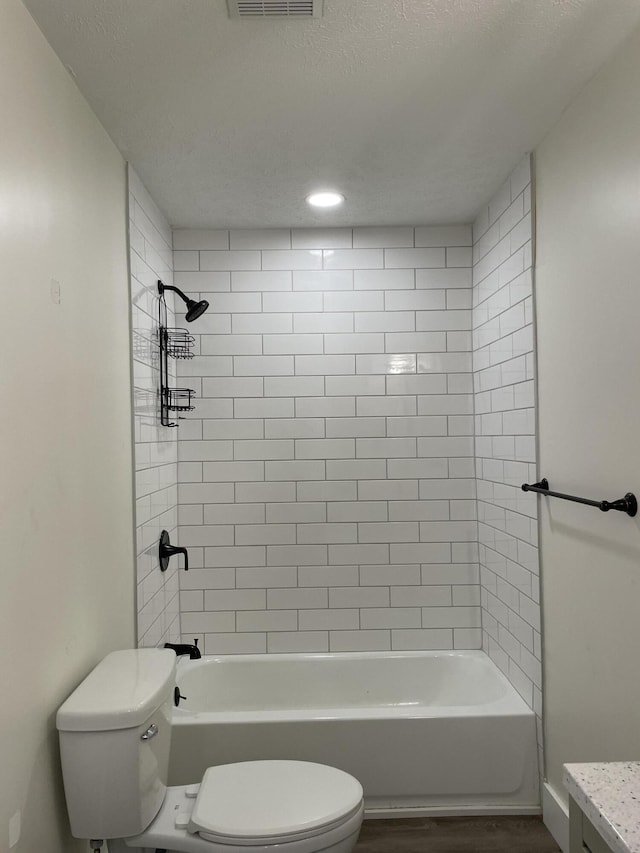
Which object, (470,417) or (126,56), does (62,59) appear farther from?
(470,417)

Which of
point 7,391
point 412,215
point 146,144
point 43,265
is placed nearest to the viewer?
point 7,391

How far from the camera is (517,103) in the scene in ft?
7.12

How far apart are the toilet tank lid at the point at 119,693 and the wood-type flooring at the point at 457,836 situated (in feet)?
3.81

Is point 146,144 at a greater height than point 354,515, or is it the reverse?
point 146,144

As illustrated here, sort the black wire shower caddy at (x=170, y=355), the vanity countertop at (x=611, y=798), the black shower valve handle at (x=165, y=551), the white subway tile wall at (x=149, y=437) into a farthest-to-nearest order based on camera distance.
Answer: the black wire shower caddy at (x=170, y=355) < the black shower valve handle at (x=165, y=551) < the white subway tile wall at (x=149, y=437) < the vanity countertop at (x=611, y=798)

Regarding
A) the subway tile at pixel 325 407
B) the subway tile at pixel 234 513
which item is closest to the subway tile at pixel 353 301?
the subway tile at pixel 325 407

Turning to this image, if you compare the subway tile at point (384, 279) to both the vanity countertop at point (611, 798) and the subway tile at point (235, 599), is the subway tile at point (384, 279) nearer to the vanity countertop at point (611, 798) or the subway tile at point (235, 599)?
the subway tile at point (235, 599)

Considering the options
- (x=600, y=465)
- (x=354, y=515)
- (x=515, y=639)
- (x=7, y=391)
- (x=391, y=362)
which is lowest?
(x=515, y=639)

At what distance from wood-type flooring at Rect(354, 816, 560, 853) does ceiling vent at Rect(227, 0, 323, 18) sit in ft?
9.16

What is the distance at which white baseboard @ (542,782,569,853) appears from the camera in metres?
2.36

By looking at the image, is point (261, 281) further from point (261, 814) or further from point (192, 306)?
point (261, 814)

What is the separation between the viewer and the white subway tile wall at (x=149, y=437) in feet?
8.57

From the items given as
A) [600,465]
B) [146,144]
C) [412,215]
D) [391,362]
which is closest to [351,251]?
[412,215]

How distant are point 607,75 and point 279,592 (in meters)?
2.67
